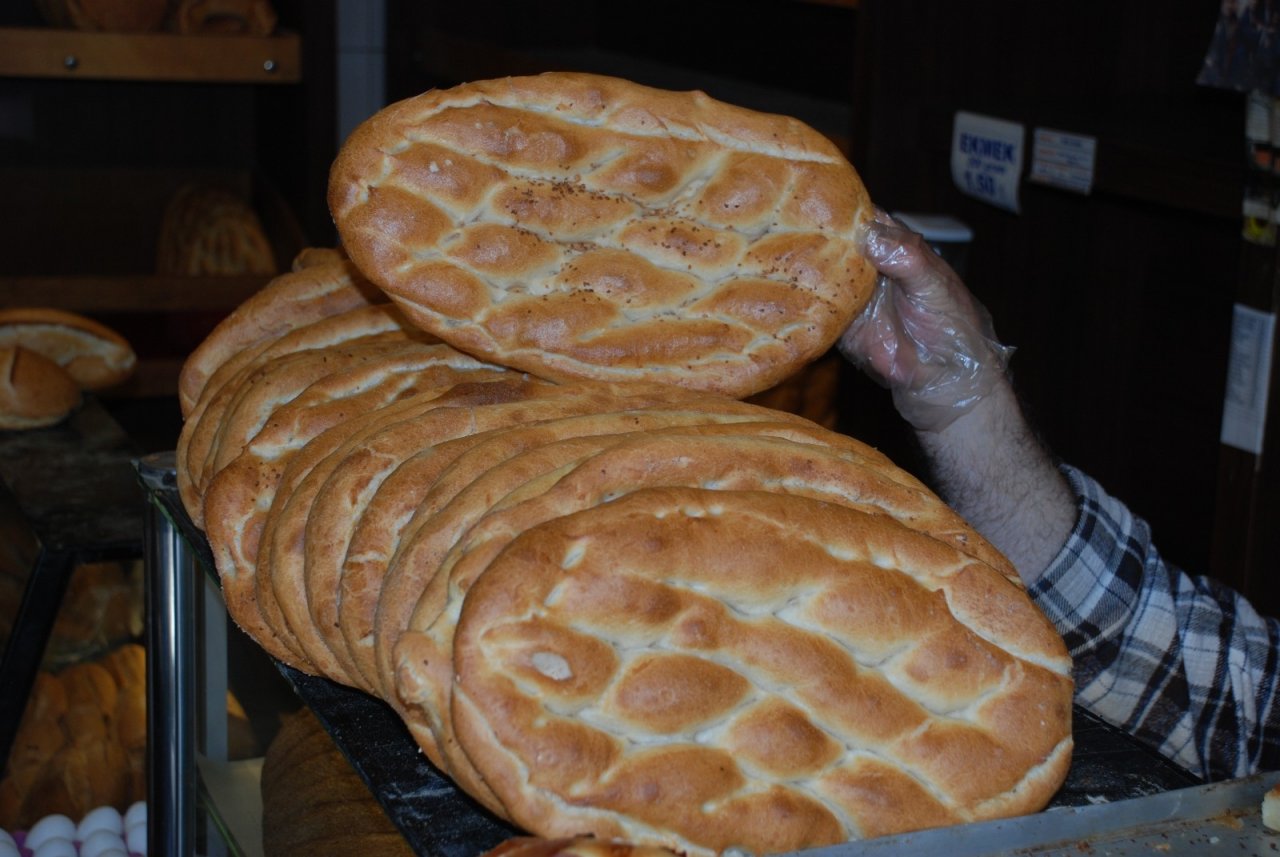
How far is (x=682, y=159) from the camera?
106 cm

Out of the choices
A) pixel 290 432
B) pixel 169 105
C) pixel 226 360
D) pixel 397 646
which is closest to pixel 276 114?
pixel 169 105

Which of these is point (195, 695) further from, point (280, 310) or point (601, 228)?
point (601, 228)

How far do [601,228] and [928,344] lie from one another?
513mm

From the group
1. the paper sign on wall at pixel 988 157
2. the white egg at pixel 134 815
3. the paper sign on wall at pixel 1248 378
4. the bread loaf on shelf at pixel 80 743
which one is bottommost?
the white egg at pixel 134 815

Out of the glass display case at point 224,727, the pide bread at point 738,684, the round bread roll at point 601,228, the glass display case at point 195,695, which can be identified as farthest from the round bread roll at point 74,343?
the pide bread at point 738,684

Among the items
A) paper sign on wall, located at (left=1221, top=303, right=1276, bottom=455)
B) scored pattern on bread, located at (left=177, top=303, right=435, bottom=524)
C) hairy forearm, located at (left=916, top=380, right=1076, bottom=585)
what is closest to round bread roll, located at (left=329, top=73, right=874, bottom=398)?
scored pattern on bread, located at (left=177, top=303, right=435, bottom=524)

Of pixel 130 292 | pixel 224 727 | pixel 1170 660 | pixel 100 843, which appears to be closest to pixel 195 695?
pixel 224 727

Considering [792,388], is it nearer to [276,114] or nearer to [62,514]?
[62,514]

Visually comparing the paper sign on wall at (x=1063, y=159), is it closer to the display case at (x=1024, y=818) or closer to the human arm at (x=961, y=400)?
the human arm at (x=961, y=400)

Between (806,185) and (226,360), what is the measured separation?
22.3 inches

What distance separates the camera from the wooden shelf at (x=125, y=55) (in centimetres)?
337

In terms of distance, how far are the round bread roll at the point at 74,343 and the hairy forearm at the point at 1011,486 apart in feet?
5.10

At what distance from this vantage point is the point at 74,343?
8.34ft

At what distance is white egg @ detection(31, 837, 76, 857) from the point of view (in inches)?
72.9
